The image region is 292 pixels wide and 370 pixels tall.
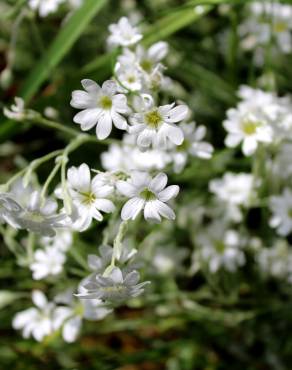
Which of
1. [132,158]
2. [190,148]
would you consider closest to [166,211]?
[190,148]

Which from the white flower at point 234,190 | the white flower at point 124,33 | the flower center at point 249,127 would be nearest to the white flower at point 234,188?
Answer: the white flower at point 234,190

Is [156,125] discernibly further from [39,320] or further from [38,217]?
[39,320]

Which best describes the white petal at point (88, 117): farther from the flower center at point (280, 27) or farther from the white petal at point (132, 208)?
the flower center at point (280, 27)

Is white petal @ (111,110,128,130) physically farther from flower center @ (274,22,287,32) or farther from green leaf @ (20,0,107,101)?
flower center @ (274,22,287,32)

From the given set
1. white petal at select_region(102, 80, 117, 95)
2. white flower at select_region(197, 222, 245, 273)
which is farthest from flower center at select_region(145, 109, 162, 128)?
Answer: white flower at select_region(197, 222, 245, 273)

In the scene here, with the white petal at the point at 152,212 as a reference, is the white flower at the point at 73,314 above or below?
below

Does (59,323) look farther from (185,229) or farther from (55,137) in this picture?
(55,137)

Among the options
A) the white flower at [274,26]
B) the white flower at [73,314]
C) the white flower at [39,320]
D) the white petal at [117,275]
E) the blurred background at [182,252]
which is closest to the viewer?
the white petal at [117,275]

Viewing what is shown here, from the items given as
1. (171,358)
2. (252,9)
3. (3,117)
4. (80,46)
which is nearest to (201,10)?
(252,9)
